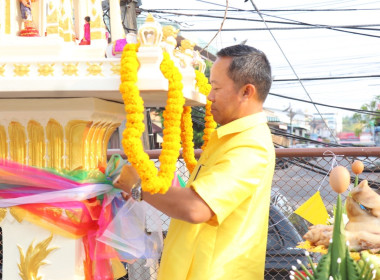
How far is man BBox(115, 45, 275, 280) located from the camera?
172cm

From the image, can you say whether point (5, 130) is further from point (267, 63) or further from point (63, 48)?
point (267, 63)

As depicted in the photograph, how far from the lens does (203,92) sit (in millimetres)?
2164

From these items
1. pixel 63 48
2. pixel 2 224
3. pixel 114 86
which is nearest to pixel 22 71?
→ pixel 63 48

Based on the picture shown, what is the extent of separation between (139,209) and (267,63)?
740 millimetres

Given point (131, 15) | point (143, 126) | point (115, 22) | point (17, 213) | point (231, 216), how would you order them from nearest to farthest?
point (143, 126), point (231, 216), point (17, 213), point (115, 22), point (131, 15)

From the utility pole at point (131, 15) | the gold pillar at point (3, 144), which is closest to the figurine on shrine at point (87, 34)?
the gold pillar at point (3, 144)

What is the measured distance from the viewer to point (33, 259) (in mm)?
1933

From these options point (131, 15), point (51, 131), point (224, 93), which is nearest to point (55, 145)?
point (51, 131)

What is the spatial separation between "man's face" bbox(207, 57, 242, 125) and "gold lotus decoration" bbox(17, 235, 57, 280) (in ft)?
2.52

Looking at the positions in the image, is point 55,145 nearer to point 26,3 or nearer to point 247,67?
point 26,3

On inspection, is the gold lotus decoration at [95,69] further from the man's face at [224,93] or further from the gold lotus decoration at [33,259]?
→ the gold lotus decoration at [33,259]

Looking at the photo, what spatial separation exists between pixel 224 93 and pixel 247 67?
120 millimetres

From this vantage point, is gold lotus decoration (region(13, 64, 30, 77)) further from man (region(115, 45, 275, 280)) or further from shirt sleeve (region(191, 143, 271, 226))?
shirt sleeve (region(191, 143, 271, 226))

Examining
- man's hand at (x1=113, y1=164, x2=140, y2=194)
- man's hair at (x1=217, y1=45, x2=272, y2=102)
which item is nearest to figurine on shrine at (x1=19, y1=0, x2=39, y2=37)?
man's hand at (x1=113, y1=164, x2=140, y2=194)
